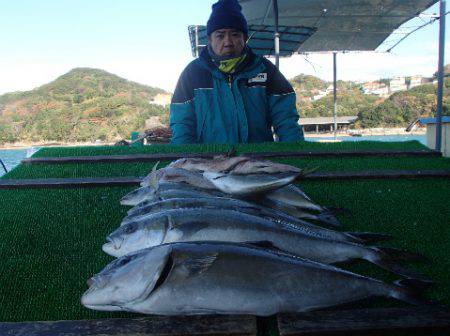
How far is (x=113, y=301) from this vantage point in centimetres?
164

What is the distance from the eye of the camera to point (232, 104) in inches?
229

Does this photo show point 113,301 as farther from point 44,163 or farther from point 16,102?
point 16,102

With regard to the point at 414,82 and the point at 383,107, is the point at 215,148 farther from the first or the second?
the point at 414,82

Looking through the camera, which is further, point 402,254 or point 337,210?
point 337,210

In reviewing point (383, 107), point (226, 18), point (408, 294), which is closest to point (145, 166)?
point (226, 18)

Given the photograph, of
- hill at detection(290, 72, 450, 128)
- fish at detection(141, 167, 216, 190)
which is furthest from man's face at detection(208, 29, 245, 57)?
hill at detection(290, 72, 450, 128)

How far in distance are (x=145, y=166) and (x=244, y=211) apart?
7.17 ft

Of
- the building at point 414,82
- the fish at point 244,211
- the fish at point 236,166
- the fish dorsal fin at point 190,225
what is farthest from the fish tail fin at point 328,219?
the building at point 414,82

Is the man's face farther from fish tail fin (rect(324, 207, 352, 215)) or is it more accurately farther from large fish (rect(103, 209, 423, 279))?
large fish (rect(103, 209, 423, 279))

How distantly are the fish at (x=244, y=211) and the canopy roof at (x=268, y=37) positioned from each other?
9722 millimetres

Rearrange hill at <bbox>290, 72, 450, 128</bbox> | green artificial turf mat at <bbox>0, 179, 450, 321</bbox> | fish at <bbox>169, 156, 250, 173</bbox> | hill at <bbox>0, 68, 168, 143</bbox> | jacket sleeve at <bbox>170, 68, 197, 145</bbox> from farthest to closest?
hill at <bbox>0, 68, 168, 143</bbox>, hill at <bbox>290, 72, 450, 128</bbox>, jacket sleeve at <bbox>170, 68, 197, 145</bbox>, fish at <bbox>169, 156, 250, 173</bbox>, green artificial turf mat at <bbox>0, 179, 450, 321</bbox>

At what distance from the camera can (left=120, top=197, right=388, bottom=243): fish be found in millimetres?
2377

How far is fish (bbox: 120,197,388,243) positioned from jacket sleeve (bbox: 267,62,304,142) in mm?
3694

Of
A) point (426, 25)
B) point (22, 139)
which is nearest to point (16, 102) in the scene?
point (22, 139)
